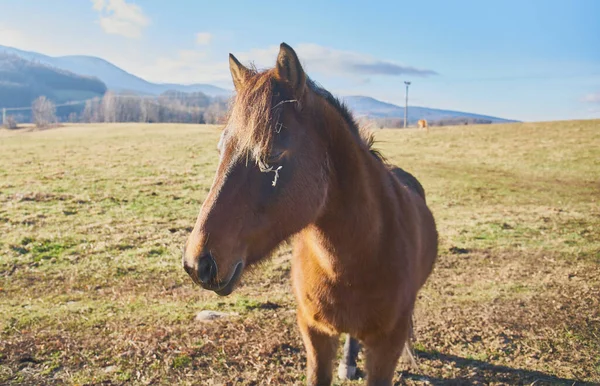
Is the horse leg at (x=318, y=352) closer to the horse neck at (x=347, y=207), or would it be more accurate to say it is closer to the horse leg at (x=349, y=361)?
the horse neck at (x=347, y=207)

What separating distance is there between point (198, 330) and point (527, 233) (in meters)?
8.29

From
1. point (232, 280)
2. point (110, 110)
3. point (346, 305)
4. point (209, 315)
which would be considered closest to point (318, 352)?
point (346, 305)

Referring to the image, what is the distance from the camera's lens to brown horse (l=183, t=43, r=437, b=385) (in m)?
2.22

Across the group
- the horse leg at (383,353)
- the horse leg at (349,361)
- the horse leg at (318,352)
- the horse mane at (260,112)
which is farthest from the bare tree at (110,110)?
the horse mane at (260,112)

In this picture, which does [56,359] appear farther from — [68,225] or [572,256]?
[572,256]

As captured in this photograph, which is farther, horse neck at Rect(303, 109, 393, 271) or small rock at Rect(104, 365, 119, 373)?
small rock at Rect(104, 365, 119, 373)

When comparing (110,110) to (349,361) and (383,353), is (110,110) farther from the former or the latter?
(383,353)

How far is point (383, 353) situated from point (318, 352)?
1.82 ft

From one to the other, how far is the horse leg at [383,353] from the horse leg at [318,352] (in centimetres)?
35

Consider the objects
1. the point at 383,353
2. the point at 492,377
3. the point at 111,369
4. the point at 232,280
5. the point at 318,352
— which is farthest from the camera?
the point at 492,377

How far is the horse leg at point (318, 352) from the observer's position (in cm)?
342

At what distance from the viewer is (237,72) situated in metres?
2.79

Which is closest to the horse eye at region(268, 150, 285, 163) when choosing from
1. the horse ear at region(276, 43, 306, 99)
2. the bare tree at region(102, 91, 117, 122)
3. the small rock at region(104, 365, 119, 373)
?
the horse ear at region(276, 43, 306, 99)

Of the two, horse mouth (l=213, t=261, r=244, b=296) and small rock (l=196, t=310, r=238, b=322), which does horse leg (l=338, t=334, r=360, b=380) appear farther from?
horse mouth (l=213, t=261, r=244, b=296)
